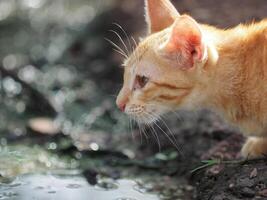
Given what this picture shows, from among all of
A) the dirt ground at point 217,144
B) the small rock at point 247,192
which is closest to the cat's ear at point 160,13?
the dirt ground at point 217,144

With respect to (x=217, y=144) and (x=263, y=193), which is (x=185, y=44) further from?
(x=217, y=144)

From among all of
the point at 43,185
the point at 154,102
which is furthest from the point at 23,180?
the point at 154,102

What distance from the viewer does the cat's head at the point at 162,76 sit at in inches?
132

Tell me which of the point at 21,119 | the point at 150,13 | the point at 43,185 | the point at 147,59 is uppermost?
the point at 150,13

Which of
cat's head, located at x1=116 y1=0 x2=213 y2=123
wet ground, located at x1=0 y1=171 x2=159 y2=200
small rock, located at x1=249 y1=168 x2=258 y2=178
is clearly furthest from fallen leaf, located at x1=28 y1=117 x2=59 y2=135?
small rock, located at x1=249 y1=168 x2=258 y2=178

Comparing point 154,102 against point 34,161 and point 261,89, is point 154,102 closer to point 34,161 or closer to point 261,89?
point 261,89

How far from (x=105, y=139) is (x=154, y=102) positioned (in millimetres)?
1420

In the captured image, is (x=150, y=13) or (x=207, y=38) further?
(x=150, y=13)

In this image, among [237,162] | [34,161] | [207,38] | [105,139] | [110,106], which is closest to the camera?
[207,38]

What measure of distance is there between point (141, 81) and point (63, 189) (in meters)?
0.88

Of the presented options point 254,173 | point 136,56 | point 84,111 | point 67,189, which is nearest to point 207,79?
point 136,56

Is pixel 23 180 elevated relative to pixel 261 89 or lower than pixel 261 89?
lower

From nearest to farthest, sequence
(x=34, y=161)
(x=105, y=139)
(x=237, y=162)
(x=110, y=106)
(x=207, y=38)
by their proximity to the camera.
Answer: (x=207, y=38), (x=237, y=162), (x=34, y=161), (x=105, y=139), (x=110, y=106)

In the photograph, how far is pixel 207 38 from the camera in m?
3.53
